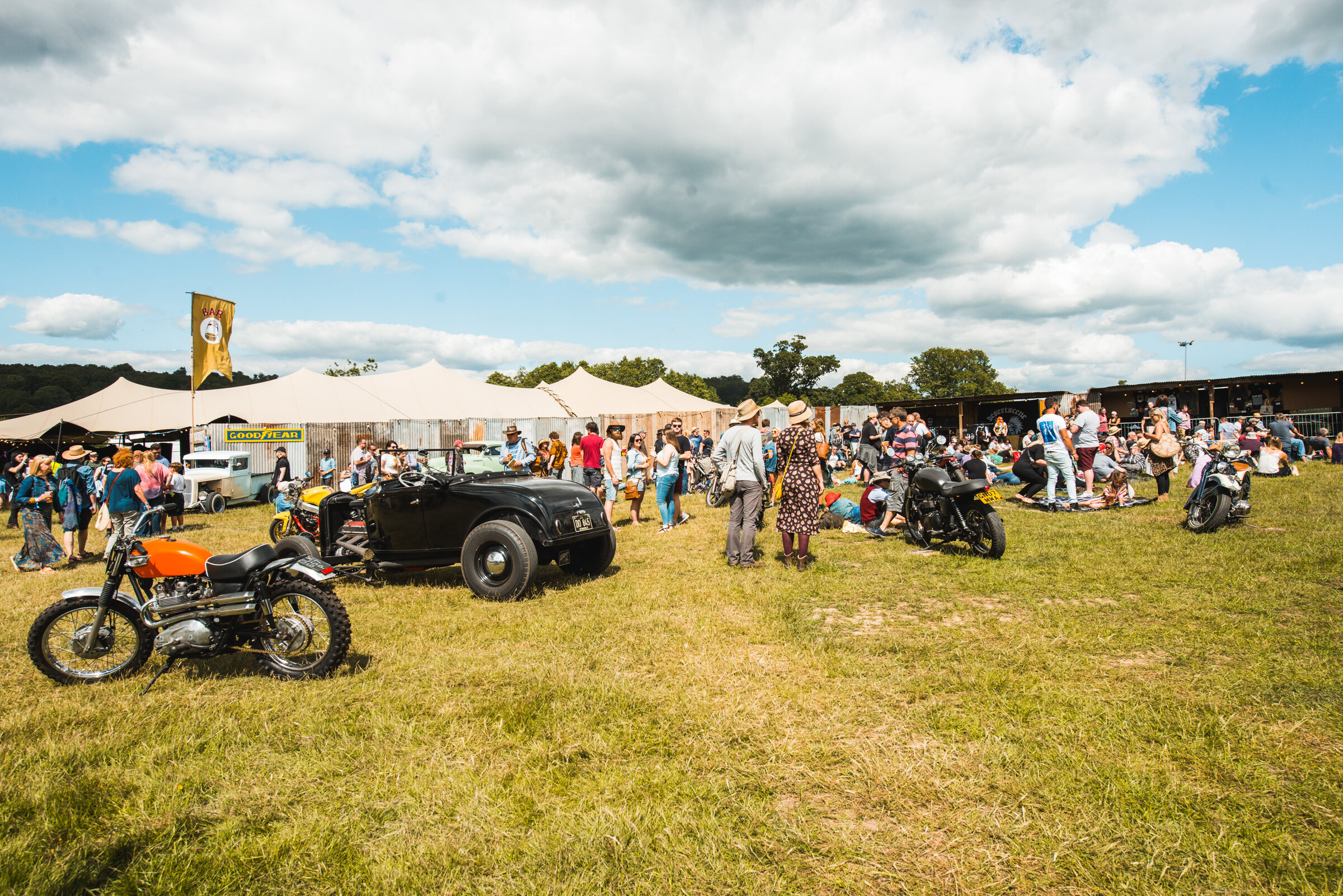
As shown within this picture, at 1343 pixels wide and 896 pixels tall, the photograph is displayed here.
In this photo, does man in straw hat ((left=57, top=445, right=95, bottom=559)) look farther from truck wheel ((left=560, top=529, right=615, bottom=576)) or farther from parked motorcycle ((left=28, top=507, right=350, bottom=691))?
truck wheel ((left=560, top=529, right=615, bottom=576))

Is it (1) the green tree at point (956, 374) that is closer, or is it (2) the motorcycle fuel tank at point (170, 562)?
(2) the motorcycle fuel tank at point (170, 562)

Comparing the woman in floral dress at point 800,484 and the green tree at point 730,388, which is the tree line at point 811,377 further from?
the woman in floral dress at point 800,484

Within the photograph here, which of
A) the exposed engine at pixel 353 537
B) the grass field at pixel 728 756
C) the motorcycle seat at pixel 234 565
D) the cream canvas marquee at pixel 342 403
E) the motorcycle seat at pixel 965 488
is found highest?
the cream canvas marquee at pixel 342 403

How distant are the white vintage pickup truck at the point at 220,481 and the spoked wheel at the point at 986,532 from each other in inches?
628

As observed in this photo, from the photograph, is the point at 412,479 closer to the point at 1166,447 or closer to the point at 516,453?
the point at 516,453

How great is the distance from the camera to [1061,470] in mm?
10367

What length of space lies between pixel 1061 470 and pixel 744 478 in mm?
6216

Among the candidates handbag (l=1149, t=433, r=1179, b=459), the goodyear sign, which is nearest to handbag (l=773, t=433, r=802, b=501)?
handbag (l=1149, t=433, r=1179, b=459)

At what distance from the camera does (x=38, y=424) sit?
1198 inches

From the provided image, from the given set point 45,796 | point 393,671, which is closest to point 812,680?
point 393,671

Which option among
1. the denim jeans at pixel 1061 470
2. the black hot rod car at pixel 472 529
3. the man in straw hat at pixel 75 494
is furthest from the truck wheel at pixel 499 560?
the denim jeans at pixel 1061 470

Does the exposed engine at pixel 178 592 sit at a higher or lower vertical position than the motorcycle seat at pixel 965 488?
lower

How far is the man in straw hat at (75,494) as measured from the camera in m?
9.02

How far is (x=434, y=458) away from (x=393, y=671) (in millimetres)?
5896
